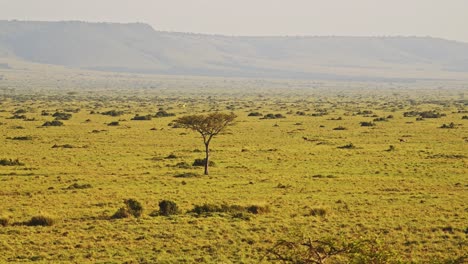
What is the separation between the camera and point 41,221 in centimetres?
2078

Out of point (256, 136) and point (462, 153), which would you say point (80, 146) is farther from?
point (462, 153)

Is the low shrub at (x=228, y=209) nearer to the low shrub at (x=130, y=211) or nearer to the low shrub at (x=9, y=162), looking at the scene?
the low shrub at (x=130, y=211)

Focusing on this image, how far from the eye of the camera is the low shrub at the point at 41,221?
67.9 ft

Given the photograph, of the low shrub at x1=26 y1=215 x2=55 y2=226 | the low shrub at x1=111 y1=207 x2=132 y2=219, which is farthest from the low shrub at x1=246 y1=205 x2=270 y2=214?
the low shrub at x1=26 y1=215 x2=55 y2=226

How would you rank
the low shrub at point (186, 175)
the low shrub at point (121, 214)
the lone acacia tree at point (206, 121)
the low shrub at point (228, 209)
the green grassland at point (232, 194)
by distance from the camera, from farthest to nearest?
the lone acacia tree at point (206, 121)
the low shrub at point (186, 175)
the low shrub at point (228, 209)
the low shrub at point (121, 214)
the green grassland at point (232, 194)

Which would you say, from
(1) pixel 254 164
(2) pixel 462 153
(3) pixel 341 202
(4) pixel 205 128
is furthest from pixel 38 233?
(2) pixel 462 153

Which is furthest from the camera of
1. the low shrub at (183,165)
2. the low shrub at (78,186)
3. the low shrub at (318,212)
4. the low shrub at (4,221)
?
the low shrub at (183,165)

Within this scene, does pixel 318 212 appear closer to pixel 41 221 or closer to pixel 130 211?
pixel 130 211

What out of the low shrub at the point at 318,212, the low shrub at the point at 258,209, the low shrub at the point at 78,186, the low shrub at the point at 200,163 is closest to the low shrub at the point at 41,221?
the low shrub at the point at 78,186

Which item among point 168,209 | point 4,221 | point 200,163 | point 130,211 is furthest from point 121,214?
point 200,163

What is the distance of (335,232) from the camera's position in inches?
776

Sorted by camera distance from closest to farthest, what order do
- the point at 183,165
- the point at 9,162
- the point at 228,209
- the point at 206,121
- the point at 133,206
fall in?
the point at 133,206 < the point at 228,209 < the point at 206,121 < the point at 183,165 < the point at 9,162

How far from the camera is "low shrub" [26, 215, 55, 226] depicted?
2070 centimetres

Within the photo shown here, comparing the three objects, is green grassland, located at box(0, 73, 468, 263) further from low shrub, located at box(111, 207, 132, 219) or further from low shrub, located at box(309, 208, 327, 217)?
low shrub, located at box(111, 207, 132, 219)
